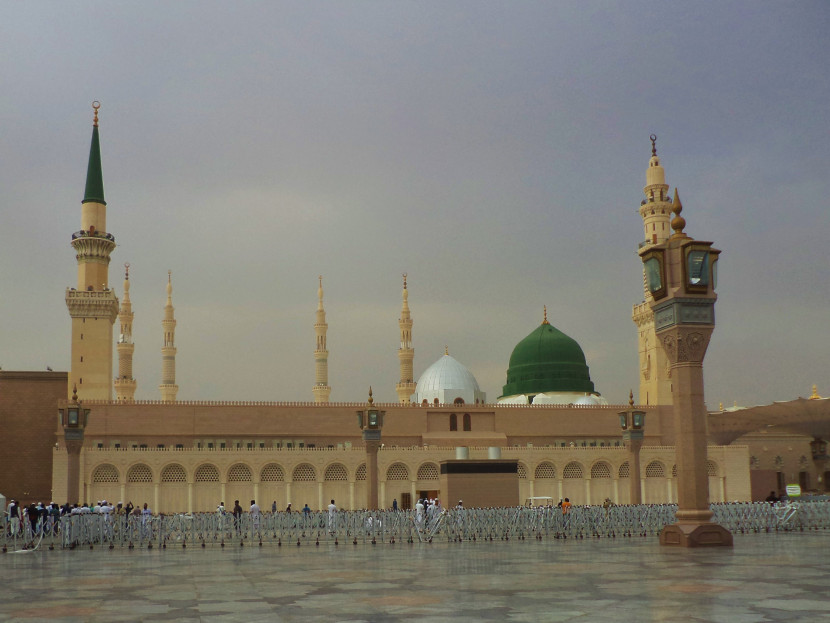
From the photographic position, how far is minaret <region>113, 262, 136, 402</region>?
2051 inches

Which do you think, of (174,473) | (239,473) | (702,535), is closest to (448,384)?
(239,473)

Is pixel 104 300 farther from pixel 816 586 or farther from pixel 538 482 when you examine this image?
pixel 816 586

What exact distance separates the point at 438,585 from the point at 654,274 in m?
8.08

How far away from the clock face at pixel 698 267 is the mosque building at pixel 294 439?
2094 centimetres

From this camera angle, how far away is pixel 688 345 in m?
15.8

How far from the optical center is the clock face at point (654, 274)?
1620 centimetres

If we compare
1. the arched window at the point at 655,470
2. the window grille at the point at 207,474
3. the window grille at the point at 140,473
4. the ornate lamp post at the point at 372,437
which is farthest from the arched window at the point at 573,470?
the window grille at the point at 140,473

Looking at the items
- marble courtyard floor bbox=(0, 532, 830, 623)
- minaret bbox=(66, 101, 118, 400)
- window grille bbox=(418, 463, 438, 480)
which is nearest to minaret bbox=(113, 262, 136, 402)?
minaret bbox=(66, 101, 118, 400)

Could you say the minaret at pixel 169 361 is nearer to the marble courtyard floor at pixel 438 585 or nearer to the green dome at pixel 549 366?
the green dome at pixel 549 366

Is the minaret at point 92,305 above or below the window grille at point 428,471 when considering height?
above

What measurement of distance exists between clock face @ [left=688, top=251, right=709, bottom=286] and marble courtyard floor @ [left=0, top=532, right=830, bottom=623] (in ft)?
14.6

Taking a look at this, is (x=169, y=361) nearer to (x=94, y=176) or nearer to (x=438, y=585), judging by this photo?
(x=94, y=176)

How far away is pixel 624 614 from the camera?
7.72 meters

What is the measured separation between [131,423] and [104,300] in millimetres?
7710
